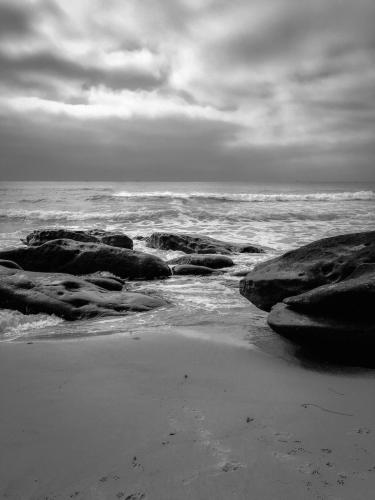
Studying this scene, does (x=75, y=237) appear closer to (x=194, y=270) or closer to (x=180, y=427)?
(x=194, y=270)

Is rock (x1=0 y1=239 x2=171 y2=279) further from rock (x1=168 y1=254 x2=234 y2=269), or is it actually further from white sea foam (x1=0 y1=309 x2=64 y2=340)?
white sea foam (x1=0 y1=309 x2=64 y2=340)

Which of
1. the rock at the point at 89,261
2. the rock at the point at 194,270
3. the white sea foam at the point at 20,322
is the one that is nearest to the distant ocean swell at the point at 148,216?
the rock at the point at 89,261

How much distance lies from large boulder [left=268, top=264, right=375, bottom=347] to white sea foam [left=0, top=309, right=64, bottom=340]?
8.54ft

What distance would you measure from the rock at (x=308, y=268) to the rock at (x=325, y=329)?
35.8 inches

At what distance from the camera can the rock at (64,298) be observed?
470 centimetres

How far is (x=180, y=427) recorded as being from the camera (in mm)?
2176

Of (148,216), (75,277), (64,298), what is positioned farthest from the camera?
(148,216)

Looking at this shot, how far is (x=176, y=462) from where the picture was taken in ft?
6.15

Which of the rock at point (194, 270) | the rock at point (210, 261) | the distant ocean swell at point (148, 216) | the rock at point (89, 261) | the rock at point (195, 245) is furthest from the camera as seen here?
the distant ocean swell at point (148, 216)

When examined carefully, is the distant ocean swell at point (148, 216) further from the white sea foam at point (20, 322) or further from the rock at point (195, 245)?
the white sea foam at point (20, 322)

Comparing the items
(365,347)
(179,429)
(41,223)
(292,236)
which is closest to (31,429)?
(179,429)

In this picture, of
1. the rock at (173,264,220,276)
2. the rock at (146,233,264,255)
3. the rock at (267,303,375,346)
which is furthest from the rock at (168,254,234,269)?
the rock at (267,303,375,346)

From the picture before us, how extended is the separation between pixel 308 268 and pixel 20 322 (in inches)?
136

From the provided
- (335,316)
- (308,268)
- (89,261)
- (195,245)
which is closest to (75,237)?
(89,261)
